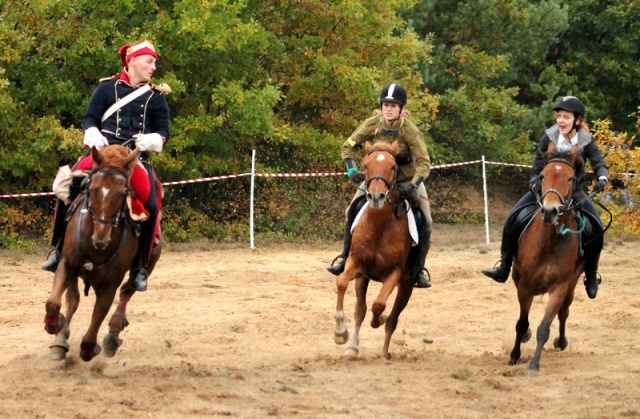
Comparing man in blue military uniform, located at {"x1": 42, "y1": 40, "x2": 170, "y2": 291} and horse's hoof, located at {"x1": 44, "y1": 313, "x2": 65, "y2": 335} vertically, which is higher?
man in blue military uniform, located at {"x1": 42, "y1": 40, "x2": 170, "y2": 291}

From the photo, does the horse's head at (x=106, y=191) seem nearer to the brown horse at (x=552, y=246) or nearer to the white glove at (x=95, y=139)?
the white glove at (x=95, y=139)

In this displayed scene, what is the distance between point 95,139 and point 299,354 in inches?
134

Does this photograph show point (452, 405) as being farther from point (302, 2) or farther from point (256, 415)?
point (302, 2)

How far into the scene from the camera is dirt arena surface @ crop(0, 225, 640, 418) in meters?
9.07

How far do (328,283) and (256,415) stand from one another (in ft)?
32.8

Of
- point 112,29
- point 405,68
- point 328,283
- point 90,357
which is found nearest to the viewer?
point 90,357

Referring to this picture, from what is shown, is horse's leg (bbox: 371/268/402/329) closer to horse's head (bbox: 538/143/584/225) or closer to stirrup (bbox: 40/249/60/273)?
horse's head (bbox: 538/143/584/225)

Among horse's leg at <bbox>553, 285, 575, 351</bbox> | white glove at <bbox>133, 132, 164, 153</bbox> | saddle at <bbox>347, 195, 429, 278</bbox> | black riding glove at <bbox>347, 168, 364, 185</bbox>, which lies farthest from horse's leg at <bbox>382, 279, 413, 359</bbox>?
white glove at <bbox>133, 132, 164, 153</bbox>

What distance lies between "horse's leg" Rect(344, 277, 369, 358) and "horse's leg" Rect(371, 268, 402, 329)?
0.17m

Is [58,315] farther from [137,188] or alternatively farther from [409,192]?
[409,192]

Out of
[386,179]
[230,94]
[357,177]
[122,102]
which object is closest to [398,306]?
[357,177]

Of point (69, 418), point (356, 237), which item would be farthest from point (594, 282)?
point (69, 418)

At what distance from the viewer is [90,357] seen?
33.4 ft

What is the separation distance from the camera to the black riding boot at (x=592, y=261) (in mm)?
11953
